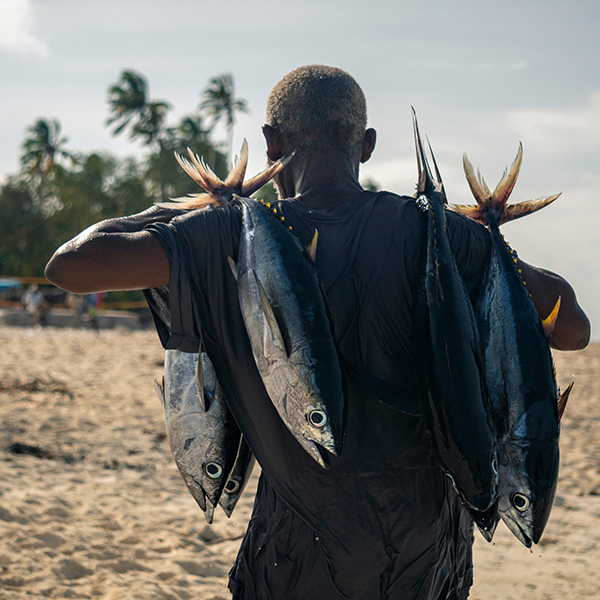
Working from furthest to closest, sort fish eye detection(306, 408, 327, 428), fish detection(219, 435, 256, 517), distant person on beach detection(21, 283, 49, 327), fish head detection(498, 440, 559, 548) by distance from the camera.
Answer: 1. distant person on beach detection(21, 283, 49, 327)
2. fish detection(219, 435, 256, 517)
3. fish head detection(498, 440, 559, 548)
4. fish eye detection(306, 408, 327, 428)

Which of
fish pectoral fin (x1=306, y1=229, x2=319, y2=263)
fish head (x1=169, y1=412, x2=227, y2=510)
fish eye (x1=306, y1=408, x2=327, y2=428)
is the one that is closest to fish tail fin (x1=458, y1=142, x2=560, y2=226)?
fish pectoral fin (x1=306, y1=229, x2=319, y2=263)

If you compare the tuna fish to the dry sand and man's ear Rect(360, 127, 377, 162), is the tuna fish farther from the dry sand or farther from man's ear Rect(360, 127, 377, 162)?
the dry sand

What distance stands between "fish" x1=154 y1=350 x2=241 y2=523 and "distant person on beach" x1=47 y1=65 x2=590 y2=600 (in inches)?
11.4

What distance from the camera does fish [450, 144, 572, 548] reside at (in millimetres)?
1709

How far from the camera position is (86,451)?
23.1ft

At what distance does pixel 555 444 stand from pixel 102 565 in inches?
135

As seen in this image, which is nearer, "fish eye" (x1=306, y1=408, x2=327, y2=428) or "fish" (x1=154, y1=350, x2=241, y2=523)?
"fish eye" (x1=306, y1=408, x2=327, y2=428)

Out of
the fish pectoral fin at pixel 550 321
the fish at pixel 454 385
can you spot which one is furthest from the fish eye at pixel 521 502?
the fish pectoral fin at pixel 550 321

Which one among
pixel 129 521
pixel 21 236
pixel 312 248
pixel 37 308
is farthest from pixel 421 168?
pixel 21 236

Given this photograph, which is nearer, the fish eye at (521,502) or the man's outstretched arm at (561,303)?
the fish eye at (521,502)

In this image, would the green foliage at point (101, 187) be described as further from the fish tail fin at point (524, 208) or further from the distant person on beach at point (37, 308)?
the fish tail fin at point (524, 208)

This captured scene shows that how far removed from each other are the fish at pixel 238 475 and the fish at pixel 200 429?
0.06ft

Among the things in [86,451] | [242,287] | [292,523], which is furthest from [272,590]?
[86,451]

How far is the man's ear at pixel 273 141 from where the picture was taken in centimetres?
186
